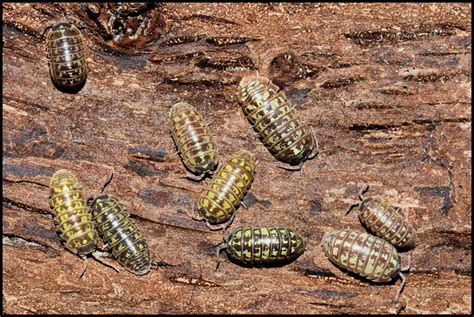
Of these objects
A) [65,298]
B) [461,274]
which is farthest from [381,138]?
[65,298]

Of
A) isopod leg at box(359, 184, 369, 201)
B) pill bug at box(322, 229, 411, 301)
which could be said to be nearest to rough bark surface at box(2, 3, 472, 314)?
isopod leg at box(359, 184, 369, 201)

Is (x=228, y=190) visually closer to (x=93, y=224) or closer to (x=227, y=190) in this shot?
(x=227, y=190)

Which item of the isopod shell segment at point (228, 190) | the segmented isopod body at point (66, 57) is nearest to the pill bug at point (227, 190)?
the isopod shell segment at point (228, 190)

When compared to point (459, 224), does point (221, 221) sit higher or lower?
lower

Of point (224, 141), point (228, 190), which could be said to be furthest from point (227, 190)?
point (224, 141)

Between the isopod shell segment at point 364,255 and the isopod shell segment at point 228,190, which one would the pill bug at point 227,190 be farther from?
the isopod shell segment at point 364,255

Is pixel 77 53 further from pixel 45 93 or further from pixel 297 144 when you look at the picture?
pixel 297 144
